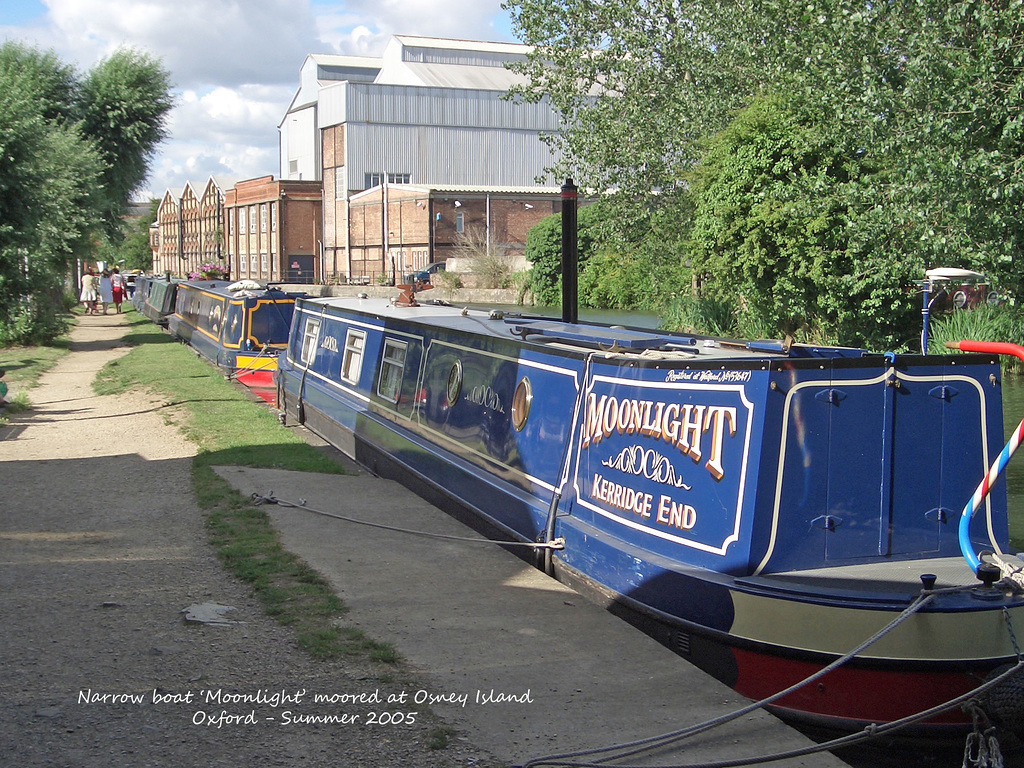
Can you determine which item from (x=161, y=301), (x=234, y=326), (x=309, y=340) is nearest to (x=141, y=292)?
(x=161, y=301)

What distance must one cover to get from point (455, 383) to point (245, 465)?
8.57ft

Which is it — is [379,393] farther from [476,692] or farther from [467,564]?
[476,692]

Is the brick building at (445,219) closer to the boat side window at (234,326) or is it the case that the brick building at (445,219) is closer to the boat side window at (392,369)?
the boat side window at (234,326)

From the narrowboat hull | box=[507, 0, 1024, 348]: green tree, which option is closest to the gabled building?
the narrowboat hull

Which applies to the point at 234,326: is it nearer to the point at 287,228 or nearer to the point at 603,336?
the point at 603,336

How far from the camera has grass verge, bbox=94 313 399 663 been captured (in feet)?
16.4

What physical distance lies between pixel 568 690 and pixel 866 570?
1.84 meters

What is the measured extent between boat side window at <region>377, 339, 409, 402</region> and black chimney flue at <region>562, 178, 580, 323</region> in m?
2.00

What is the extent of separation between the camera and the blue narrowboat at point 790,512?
468cm

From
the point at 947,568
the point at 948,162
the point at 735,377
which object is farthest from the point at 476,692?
the point at 948,162

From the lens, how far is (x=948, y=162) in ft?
42.5

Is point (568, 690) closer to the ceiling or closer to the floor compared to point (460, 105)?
closer to the floor

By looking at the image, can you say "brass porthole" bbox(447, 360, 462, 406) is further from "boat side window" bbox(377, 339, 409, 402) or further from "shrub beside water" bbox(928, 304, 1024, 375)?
"shrub beside water" bbox(928, 304, 1024, 375)

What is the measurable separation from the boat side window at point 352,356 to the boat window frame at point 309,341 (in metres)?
1.49
